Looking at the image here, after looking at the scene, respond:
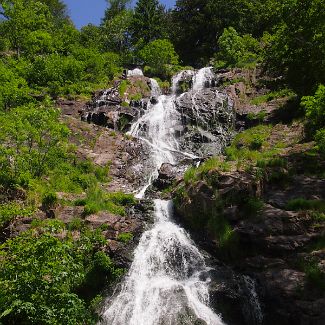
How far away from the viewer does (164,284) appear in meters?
14.6

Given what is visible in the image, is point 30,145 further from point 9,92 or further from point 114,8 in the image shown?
point 114,8

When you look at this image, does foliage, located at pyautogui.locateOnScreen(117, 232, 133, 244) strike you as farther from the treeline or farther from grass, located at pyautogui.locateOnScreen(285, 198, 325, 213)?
grass, located at pyautogui.locateOnScreen(285, 198, 325, 213)

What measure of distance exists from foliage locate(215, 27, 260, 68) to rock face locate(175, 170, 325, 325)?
2368 cm

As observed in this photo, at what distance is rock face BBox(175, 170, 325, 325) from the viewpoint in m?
12.4

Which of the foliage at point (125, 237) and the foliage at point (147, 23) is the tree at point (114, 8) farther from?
the foliage at point (125, 237)

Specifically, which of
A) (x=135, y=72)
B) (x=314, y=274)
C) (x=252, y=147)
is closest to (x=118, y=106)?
(x=135, y=72)

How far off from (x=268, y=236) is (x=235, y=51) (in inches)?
1173

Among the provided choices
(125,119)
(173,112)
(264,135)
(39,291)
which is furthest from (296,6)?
(39,291)

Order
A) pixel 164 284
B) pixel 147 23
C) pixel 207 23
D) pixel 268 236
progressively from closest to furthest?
pixel 268 236 → pixel 164 284 → pixel 207 23 → pixel 147 23

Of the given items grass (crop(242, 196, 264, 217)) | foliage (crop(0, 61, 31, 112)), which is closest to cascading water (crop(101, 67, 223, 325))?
grass (crop(242, 196, 264, 217))

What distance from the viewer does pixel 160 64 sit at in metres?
42.0

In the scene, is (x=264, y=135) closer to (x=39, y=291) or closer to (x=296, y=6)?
(x=296, y=6)

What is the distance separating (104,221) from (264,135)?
1163 centimetres

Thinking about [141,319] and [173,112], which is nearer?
[141,319]
